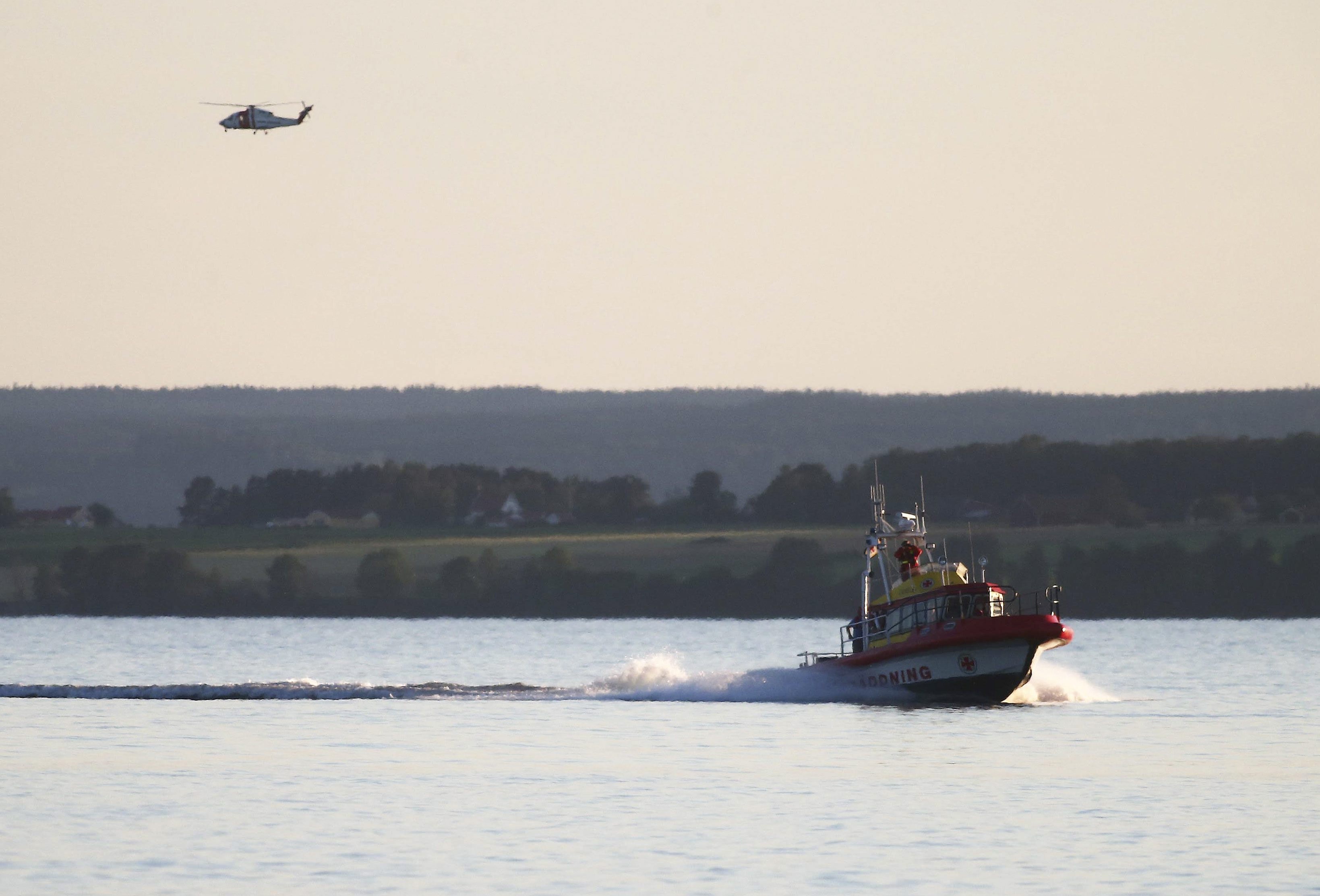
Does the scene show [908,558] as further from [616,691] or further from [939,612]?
[616,691]

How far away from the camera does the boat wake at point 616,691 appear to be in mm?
71188

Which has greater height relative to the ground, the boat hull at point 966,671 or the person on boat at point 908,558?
the person on boat at point 908,558

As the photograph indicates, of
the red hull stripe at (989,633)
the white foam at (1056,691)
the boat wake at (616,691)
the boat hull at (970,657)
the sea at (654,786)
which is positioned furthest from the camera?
the boat wake at (616,691)

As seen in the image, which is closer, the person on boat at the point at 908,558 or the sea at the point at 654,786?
the sea at the point at 654,786

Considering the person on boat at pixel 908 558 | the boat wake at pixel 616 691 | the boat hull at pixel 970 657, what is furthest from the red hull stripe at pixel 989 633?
the boat wake at pixel 616 691

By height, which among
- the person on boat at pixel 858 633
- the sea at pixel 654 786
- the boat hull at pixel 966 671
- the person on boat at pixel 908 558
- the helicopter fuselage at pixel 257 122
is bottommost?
the sea at pixel 654 786

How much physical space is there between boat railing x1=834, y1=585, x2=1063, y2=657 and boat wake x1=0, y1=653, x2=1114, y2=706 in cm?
292

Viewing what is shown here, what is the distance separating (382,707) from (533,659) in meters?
41.5

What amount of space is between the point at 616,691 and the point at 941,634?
1616 cm

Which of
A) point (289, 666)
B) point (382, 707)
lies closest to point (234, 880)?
point (382, 707)

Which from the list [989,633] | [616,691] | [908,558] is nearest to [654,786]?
[989,633]

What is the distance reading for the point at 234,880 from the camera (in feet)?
107

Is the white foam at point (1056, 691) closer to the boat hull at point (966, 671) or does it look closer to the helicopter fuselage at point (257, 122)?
the boat hull at point (966, 671)

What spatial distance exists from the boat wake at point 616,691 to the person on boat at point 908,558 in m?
4.50
